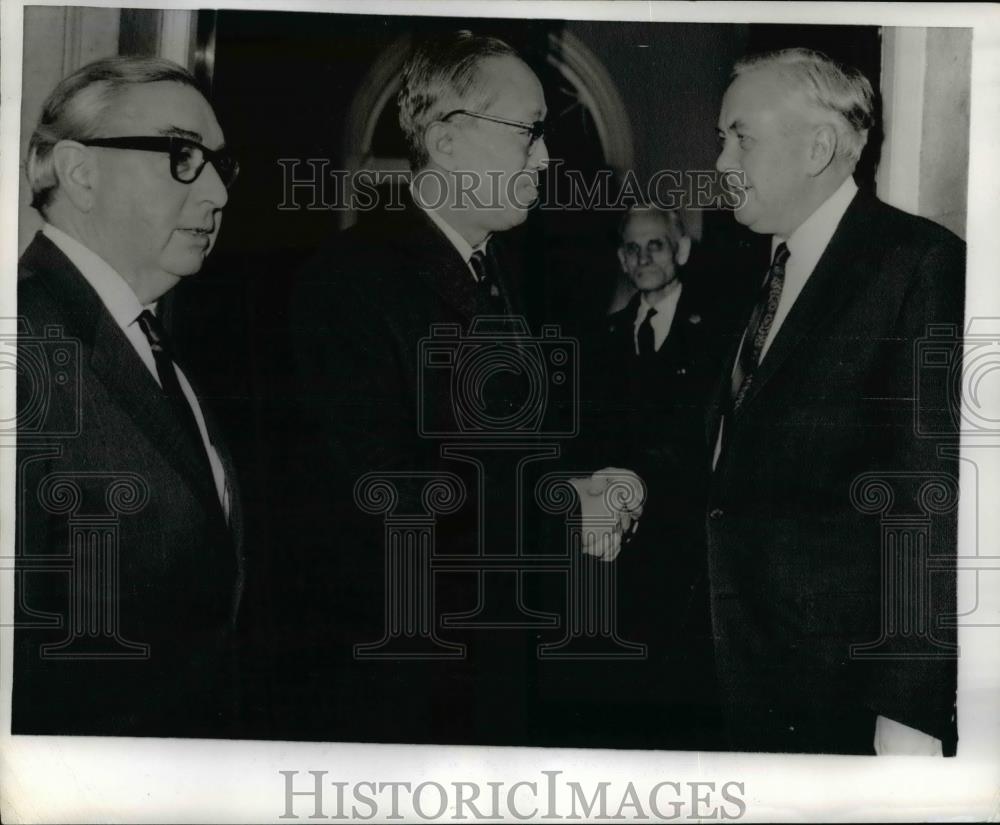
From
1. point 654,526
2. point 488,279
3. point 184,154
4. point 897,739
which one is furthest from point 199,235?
point 897,739

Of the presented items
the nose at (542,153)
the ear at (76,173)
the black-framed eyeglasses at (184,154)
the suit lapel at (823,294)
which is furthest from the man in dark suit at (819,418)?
the ear at (76,173)

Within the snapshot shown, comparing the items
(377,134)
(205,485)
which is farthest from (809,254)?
(205,485)

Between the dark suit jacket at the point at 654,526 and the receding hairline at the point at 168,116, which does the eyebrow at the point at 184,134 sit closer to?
the receding hairline at the point at 168,116

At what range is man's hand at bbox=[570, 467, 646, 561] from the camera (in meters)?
2.98

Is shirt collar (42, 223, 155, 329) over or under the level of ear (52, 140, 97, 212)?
under

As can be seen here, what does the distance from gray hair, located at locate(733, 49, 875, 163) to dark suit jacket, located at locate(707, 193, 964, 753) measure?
5.8 inches

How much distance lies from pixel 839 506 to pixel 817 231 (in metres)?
0.64

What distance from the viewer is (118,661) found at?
2998 millimetres

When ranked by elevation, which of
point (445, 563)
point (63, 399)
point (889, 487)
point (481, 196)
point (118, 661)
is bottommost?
point (118, 661)

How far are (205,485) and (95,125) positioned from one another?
2.84ft

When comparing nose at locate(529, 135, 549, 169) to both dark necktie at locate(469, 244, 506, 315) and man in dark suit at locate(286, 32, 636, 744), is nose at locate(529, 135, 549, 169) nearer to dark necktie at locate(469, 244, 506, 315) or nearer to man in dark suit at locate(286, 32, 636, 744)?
man in dark suit at locate(286, 32, 636, 744)

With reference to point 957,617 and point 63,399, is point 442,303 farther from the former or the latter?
point 957,617

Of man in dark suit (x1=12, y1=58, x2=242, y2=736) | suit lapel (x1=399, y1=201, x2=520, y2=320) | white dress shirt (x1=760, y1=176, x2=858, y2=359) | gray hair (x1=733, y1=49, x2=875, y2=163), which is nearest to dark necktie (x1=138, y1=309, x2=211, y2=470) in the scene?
man in dark suit (x1=12, y1=58, x2=242, y2=736)

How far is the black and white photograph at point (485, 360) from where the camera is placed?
2969 millimetres
